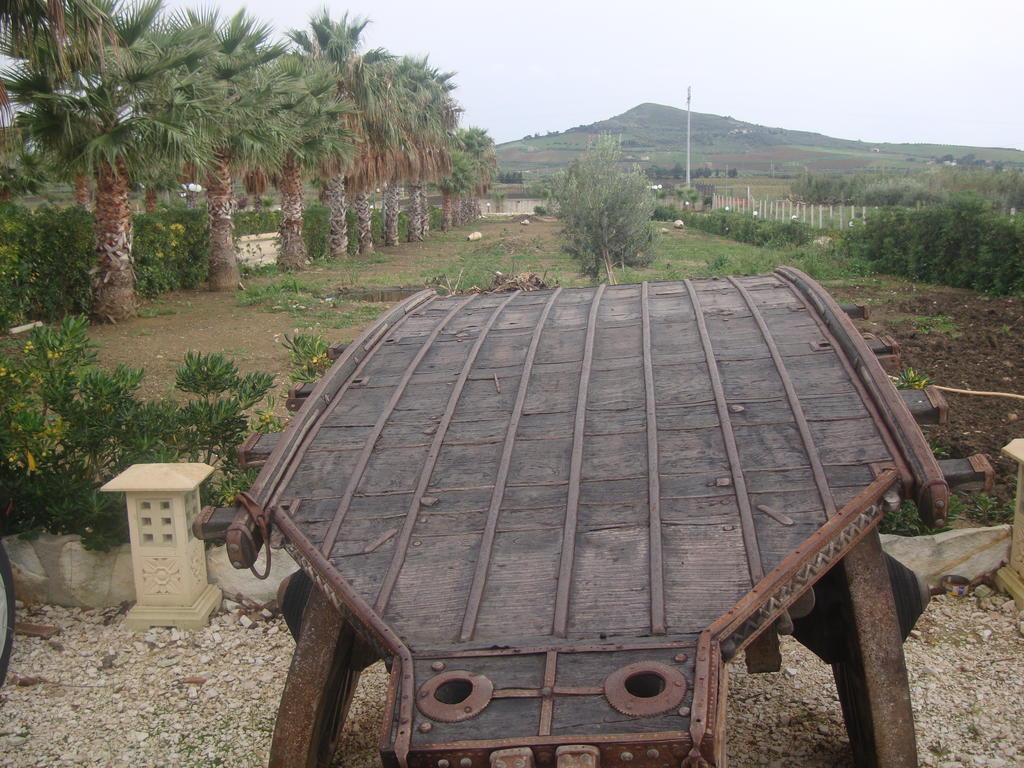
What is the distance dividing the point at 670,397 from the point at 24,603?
449 cm

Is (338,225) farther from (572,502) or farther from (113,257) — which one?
(572,502)

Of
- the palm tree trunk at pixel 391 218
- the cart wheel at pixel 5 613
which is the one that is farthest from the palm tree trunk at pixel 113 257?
the palm tree trunk at pixel 391 218

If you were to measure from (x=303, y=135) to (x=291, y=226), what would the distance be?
3333 millimetres

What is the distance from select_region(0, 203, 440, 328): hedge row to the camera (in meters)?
13.7

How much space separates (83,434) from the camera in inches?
227

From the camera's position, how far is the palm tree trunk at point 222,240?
18562mm

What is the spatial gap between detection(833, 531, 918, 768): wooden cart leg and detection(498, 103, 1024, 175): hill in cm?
10189

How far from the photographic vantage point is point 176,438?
5.97m

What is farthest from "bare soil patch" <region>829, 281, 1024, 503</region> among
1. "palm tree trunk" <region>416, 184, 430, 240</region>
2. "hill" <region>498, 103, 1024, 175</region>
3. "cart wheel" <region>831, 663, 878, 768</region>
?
"hill" <region>498, 103, 1024, 175</region>

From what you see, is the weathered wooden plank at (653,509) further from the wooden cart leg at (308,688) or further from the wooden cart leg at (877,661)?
the wooden cart leg at (308,688)

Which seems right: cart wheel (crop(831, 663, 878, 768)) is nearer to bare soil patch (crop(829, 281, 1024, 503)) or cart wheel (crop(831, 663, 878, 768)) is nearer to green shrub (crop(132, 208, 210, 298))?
bare soil patch (crop(829, 281, 1024, 503))

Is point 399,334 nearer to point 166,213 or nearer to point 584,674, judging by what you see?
point 584,674

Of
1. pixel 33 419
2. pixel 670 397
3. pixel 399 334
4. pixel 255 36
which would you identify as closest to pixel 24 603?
pixel 33 419

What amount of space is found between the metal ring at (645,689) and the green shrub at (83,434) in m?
4.10
